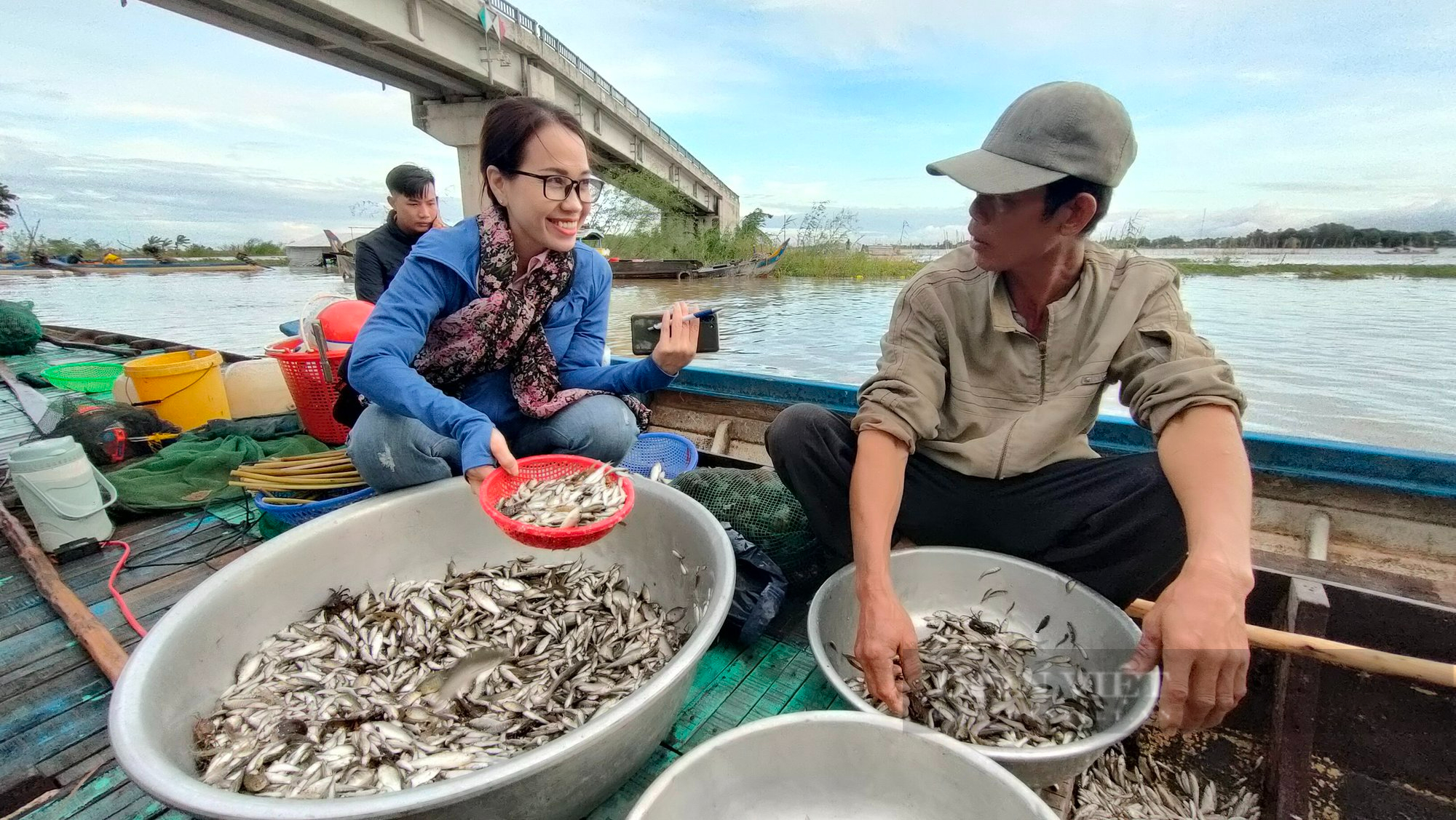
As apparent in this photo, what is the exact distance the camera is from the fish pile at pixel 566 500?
185 cm

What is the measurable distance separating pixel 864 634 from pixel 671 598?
79 centimetres

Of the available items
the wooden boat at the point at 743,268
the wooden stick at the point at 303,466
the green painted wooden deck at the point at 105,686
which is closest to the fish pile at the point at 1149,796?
the green painted wooden deck at the point at 105,686

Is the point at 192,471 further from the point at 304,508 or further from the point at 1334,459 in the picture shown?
the point at 1334,459

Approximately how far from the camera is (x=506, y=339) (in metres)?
2.43

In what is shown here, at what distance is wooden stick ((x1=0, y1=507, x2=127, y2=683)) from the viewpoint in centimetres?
195

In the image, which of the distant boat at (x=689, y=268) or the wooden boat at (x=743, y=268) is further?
the wooden boat at (x=743, y=268)

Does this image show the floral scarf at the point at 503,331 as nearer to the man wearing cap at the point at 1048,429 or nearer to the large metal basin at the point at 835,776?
the man wearing cap at the point at 1048,429

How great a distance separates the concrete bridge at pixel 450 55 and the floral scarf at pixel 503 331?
6889 millimetres

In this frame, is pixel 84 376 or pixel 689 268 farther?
pixel 689 268

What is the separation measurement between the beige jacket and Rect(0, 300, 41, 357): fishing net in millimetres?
10304

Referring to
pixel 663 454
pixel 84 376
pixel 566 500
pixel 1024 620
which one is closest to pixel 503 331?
pixel 566 500

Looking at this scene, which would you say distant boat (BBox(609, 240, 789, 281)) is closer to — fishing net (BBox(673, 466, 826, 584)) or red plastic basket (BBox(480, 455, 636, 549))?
fishing net (BBox(673, 466, 826, 584))

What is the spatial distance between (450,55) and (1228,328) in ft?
60.3

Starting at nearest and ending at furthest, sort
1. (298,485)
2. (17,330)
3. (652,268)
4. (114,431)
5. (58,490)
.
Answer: (58,490), (298,485), (114,431), (17,330), (652,268)
